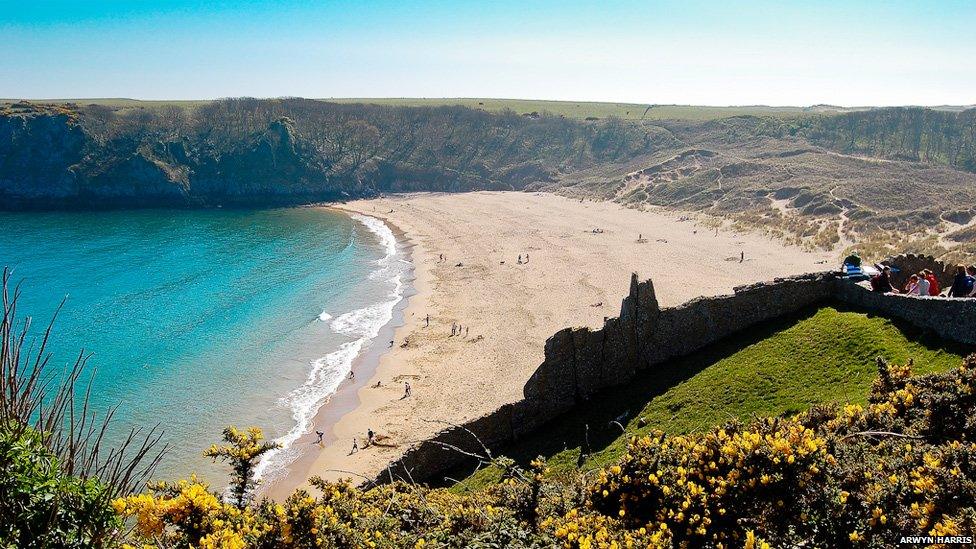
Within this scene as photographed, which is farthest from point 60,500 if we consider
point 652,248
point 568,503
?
point 652,248

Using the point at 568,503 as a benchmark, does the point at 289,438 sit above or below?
below

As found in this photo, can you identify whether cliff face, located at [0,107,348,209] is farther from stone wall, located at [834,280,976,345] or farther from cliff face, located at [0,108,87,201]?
stone wall, located at [834,280,976,345]

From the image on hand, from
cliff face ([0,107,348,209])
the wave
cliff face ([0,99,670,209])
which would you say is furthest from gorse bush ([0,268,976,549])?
cliff face ([0,107,348,209])

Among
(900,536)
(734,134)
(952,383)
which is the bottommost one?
(900,536)

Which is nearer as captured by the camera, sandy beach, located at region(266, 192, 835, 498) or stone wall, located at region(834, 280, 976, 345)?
stone wall, located at region(834, 280, 976, 345)

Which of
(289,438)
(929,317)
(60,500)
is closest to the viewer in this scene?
(60,500)

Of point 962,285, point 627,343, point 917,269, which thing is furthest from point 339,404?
point 962,285

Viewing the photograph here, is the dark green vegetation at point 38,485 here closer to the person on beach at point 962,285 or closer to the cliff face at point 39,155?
the person on beach at point 962,285

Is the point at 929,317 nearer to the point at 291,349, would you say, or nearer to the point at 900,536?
the point at 900,536
